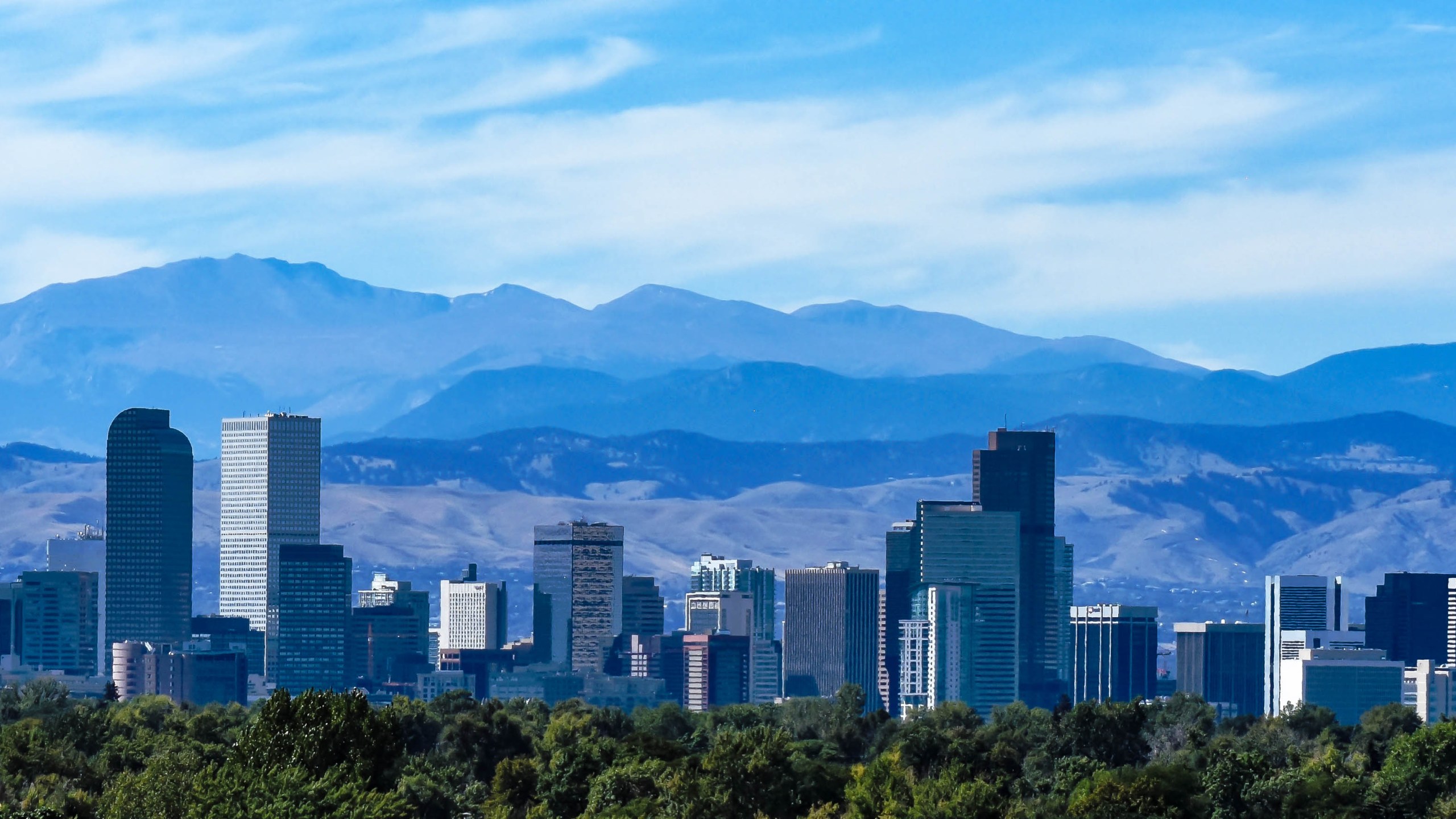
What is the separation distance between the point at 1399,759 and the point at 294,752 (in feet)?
244

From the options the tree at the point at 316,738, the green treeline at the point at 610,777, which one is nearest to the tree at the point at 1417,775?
the green treeline at the point at 610,777

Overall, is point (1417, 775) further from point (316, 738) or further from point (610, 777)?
point (316, 738)

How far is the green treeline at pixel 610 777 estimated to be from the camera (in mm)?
98250

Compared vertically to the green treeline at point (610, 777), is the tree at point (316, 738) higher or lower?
higher

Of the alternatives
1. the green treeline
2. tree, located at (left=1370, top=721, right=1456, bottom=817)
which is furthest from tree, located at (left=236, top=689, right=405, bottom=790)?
tree, located at (left=1370, top=721, right=1456, bottom=817)

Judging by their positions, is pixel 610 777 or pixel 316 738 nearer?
pixel 316 738

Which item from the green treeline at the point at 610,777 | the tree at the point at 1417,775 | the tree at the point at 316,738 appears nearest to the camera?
the green treeline at the point at 610,777

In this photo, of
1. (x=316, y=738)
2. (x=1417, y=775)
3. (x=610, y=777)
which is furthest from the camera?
(x=1417, y=775)

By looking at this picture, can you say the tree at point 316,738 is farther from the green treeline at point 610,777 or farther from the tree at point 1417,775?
the tree at point 1417,775

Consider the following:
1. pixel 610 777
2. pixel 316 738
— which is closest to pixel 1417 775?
pixel 610 777

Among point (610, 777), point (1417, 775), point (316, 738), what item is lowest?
point (1417, 775)

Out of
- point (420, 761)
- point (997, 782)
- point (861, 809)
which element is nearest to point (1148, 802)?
point (861, 809)

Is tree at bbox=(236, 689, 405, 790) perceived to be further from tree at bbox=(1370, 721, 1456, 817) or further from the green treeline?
tree at bbox=(1370, 721, 1456, 817)

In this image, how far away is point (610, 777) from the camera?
131375 mm
